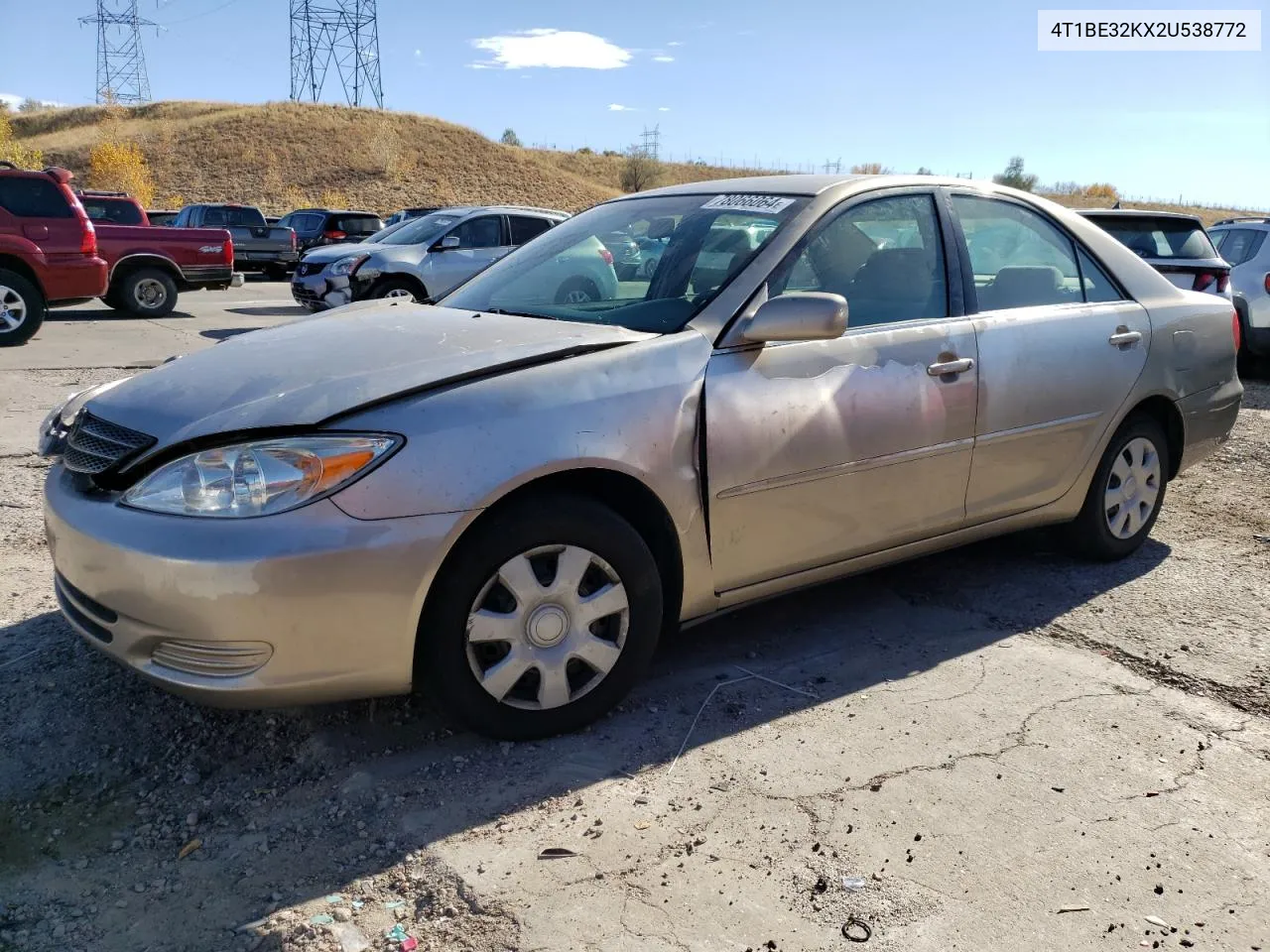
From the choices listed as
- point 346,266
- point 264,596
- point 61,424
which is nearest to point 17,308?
point 346,266

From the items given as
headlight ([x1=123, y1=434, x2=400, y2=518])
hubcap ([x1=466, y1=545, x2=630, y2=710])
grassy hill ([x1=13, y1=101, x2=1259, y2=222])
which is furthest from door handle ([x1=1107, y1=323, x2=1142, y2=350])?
grassy hill ([x1=13, y1=101, x2=1259, y2=222])

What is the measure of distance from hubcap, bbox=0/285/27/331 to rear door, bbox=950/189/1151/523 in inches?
422

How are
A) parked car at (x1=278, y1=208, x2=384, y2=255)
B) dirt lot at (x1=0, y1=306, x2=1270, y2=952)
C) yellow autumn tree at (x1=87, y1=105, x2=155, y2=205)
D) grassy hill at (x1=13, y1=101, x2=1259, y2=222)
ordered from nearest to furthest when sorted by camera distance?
dirt lot at (x1=0, y1=306, x2=1270, y2=952), parked car at (x1=278, y1=208, x2=384, y2=255), yellow autumn tree at (x1=87, y1=105, x2=155, y2=205), grassy hill at (x1=13, y1=101, x2=1259, y2=222)

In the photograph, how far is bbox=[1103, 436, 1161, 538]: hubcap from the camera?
4504 millimetres

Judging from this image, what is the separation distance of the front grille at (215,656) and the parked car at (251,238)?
23.0 meters

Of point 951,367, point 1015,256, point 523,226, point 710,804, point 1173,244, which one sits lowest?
point 710,804

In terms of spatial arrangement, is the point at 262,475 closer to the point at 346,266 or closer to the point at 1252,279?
the point at 1252,279

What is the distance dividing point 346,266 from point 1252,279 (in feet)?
34.1

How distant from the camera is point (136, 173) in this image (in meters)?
54.7

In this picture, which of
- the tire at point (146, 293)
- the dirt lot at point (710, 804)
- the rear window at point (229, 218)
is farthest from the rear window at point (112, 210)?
the dirt lot at point (710, 804)

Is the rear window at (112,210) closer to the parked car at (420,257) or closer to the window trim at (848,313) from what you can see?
the parked car at (420,257)

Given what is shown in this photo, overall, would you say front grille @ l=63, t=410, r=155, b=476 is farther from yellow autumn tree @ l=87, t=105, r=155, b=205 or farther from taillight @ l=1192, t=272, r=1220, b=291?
yellow autumn tree @ l=87, t=105, r=155, b=205

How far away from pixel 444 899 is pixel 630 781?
0.65m

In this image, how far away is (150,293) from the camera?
1504 centimetres
